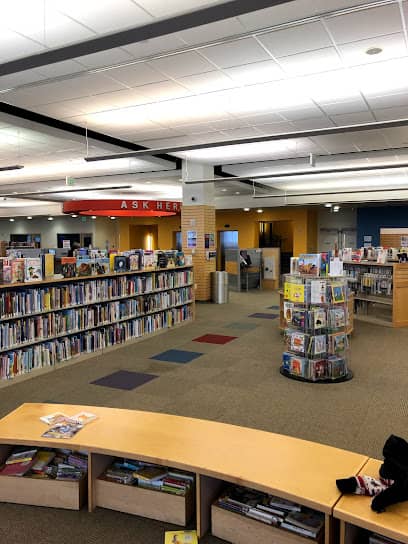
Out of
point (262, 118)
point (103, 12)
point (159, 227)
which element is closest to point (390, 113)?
point (262, 118)

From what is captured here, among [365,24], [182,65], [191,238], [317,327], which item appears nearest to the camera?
[365,24]

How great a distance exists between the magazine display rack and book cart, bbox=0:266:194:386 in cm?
316

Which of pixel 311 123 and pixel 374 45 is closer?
pixel 374 45

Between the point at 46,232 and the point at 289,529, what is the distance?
88.9ft

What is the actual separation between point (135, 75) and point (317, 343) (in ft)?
14.6

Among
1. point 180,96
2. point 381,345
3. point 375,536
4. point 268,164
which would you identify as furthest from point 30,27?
point 268,164

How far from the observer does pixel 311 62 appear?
6121 mm

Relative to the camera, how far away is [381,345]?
8305 mm

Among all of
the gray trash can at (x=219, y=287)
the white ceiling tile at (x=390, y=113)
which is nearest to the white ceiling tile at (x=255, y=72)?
the white ceiling tile at (x=390, y=113)

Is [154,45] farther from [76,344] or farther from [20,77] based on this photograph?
[76,344]

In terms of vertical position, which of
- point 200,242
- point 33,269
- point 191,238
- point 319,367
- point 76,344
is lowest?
point 319,367

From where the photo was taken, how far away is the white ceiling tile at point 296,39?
5.15 metres

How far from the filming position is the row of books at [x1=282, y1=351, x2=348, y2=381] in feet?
20.2

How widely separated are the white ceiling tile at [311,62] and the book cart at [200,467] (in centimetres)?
474
